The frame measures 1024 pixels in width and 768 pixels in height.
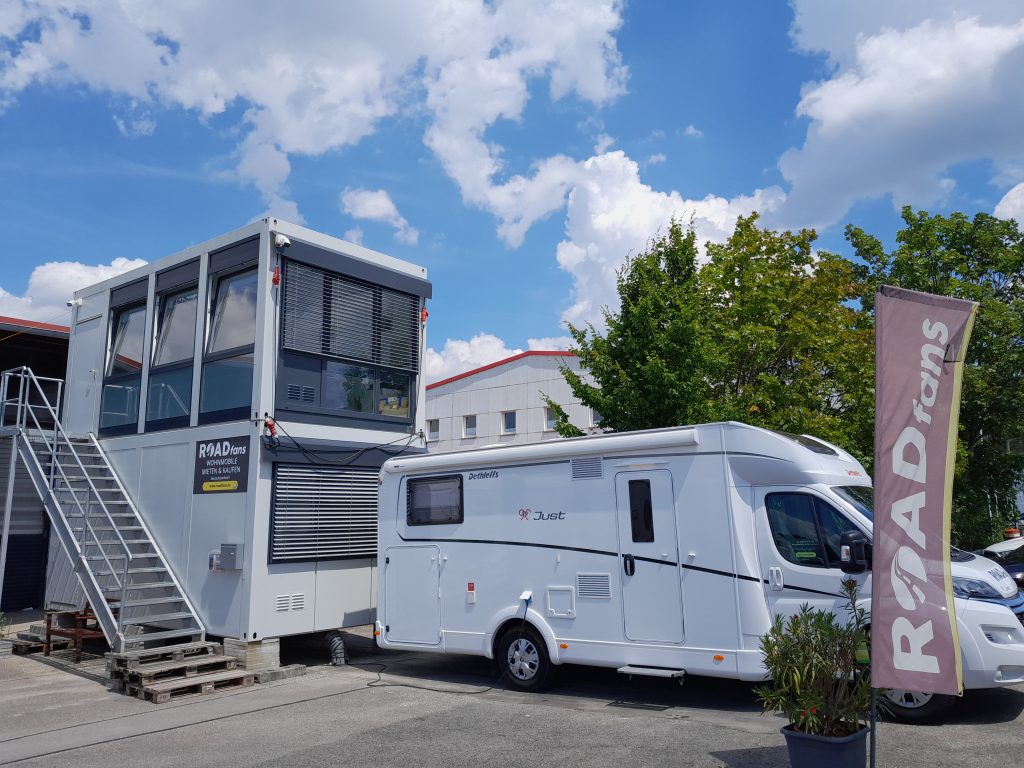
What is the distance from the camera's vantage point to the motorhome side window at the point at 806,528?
765 centimetres

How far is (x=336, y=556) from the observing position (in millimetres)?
11109

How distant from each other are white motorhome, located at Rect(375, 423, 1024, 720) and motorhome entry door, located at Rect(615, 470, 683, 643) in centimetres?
1

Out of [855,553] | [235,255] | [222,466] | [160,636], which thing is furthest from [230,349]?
[855,553]

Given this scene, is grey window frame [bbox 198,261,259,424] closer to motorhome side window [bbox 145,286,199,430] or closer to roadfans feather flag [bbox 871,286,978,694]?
motorhome side window [bbox 145,286,199,430]

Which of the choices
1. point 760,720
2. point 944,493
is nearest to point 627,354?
point 760,720

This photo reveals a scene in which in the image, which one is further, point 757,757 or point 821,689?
point 757,757

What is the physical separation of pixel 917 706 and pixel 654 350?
7.61m

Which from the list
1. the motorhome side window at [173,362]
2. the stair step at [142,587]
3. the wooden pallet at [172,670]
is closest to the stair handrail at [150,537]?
the stair step at [142,587]

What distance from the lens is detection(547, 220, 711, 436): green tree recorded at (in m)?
13.4

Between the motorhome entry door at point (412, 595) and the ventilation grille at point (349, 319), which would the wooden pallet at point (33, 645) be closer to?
the motorhome entry door at point (412, 595)

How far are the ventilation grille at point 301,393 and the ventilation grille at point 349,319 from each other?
0.52m

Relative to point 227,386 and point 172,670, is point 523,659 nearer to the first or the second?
point 172,670

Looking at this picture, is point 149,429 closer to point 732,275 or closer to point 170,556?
point 170,556

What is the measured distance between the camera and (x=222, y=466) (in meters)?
10.9
